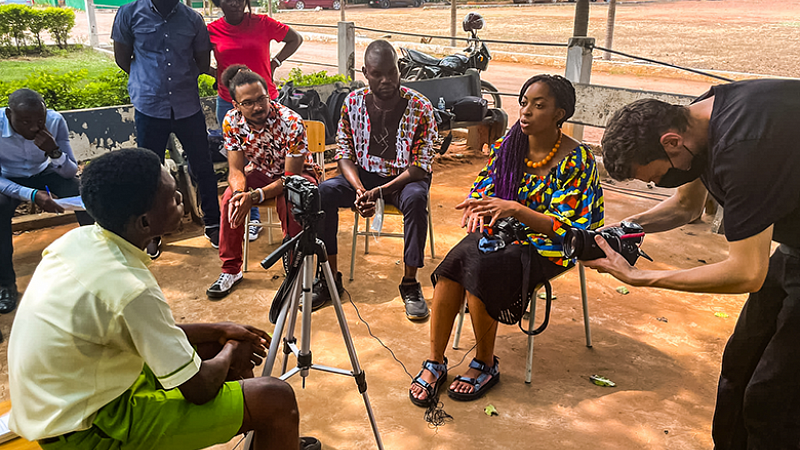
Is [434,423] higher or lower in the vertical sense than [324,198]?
lower

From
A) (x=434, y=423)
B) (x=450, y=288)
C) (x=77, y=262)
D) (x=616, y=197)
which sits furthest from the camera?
(x=616, y=197)

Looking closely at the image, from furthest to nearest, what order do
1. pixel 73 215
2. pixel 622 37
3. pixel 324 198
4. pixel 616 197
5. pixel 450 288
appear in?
1. pixel 622 37
2. pixel 616 197
3. pixel 73 215
4. pixel 324 198
5. pixel 450 288

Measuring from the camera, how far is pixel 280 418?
6.88ft

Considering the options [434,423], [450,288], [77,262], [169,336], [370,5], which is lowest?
[434,423]

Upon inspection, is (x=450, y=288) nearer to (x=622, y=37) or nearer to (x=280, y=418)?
(x=280, y=418)

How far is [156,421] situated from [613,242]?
184cm

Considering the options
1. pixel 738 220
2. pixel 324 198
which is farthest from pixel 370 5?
pixel 738 220

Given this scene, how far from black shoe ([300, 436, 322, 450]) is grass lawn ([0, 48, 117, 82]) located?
10.4 m

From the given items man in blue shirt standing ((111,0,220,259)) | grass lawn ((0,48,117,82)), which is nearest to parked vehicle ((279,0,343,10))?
grass lawn ((0,48,117,82))

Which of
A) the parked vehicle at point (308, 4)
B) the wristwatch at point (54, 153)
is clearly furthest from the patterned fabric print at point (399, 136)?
the parked vehicle at point (308, 4)

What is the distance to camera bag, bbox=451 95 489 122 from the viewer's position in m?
7.27

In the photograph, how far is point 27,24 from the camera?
47.1ft

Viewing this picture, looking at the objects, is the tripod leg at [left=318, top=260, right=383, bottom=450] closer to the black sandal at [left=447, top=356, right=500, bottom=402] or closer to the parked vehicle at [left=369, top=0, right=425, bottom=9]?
the black sandal at [left=447, top=356, right=500, bottom=402]

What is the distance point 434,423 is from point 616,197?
4.14m
